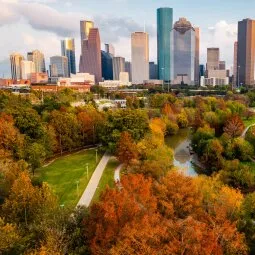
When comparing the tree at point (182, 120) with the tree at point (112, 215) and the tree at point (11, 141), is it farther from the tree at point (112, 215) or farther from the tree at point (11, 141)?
the tree at point (112, 215)

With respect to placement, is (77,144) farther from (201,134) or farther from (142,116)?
(201,134)

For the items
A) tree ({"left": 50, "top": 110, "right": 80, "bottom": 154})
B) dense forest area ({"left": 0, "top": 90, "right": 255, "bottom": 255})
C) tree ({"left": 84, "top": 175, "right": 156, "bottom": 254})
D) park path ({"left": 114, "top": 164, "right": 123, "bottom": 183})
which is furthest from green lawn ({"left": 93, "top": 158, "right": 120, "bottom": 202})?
tree ({"left": 84, "top": 175, "right": 156, "bottom": 254})

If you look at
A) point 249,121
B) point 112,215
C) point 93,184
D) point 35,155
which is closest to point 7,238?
point 112,215

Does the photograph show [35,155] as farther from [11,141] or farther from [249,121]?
[249,121]

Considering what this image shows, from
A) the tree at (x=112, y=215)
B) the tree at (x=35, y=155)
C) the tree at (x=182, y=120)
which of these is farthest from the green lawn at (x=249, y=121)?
the tree at (x=112, y=215)

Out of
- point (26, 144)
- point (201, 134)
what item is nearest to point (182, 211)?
point (26, 144)

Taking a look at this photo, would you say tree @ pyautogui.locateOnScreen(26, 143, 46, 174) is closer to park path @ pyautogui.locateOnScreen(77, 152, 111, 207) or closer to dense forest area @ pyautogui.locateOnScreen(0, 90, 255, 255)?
dense forest area @ pyautogui.locateOnScreen(0, 90, 255, 255)

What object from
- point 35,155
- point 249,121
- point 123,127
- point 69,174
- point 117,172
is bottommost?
point 69,174

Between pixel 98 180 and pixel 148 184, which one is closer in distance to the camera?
pixel 148 184
